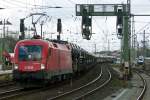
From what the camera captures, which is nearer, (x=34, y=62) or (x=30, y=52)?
(x=34, y=62)

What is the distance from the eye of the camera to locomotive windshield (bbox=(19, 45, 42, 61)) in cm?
2744

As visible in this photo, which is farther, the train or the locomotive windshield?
the locomotive windshield

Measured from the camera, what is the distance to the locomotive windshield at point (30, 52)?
27438 mm

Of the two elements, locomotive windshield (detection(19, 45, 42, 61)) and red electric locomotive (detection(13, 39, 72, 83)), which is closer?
red electric locomotive (detection(13, 39, 72, 83))

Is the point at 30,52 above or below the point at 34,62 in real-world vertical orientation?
above

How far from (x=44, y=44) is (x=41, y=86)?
287 cm

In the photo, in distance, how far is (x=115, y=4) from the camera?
46.4 meters

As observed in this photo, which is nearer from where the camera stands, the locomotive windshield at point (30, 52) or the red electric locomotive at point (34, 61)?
the red electric locomotive at point (34, 61)

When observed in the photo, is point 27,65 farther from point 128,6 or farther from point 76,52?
point 128,6

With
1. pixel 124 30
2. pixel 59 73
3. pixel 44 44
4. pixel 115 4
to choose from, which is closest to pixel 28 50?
pixel 44 44

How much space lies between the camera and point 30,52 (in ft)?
Result: 90.8

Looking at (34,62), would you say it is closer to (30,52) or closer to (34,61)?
(34,61)

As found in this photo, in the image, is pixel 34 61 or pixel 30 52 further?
pixel 30 52

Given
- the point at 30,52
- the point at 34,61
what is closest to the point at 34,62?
the point at 34,61
